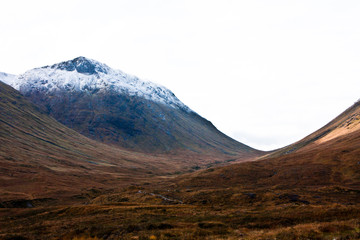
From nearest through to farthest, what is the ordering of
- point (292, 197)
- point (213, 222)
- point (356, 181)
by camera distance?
point (213, 222), point (292, 197), point (356, 181)

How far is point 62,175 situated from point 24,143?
2389 inches

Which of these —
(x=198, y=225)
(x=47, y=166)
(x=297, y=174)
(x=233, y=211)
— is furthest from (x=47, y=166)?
(x=198, y=225)

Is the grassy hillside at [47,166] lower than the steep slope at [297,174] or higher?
lower

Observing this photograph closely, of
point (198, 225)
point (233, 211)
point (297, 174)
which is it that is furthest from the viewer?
point (297, 174)

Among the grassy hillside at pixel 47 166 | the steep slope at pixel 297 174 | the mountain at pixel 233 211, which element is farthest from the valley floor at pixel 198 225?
the grassy hillside at pixel 47 166

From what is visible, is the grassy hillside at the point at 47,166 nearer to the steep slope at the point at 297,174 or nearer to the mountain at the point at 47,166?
the mountain at the point at 47,166

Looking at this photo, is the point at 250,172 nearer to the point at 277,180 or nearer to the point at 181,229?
the point at 277,180

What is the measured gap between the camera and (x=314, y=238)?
65.1 feet

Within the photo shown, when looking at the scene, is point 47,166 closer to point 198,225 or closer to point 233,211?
point 233,211

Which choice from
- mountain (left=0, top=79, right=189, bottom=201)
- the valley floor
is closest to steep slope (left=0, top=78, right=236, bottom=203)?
mountain (left=0, top=79, right=189, bottom=201)

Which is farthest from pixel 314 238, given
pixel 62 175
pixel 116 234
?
pixel 62 175

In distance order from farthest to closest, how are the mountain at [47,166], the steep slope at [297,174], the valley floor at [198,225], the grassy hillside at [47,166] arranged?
the mountain at [47,166] → the grassy hillside at [47,166] → the steep slope at [297,174] → the valley floor at [198,225]

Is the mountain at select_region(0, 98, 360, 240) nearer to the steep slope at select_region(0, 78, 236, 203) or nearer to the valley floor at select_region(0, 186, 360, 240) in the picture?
the valley floor at select_region(0, 186, 360, 240)

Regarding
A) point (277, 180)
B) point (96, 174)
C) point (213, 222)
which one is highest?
point (213, 222)
